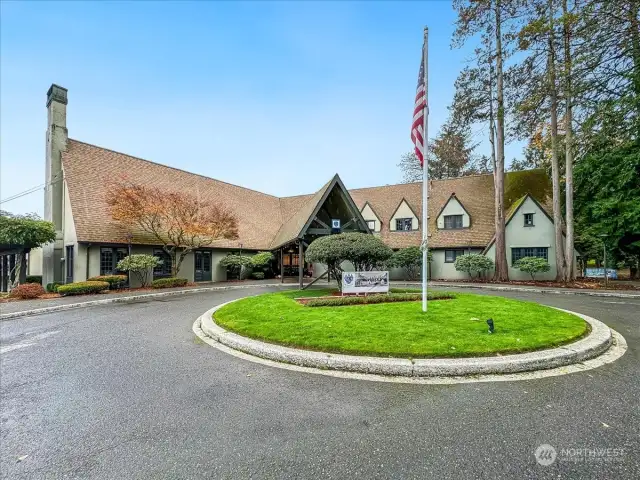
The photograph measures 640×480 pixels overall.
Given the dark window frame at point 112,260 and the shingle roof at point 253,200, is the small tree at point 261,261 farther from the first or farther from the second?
the dark window frame at point 112,260

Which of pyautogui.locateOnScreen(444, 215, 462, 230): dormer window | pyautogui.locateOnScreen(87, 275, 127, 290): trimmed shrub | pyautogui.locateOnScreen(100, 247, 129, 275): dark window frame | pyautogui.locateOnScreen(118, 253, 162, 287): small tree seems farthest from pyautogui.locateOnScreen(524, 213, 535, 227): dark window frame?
pyautogui.locateOnScreen(100, 247, 129, 275): dark window frame

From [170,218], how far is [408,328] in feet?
62.5

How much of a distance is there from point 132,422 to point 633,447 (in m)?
5.15

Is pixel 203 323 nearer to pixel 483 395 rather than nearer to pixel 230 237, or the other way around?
pixel 483 395

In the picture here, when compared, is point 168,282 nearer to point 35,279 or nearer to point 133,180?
point 133,180

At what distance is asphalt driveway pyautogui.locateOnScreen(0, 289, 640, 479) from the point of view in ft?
9.04

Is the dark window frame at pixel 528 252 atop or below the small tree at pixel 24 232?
below

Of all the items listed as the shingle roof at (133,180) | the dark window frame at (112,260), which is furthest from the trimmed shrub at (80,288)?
the shingle roof at (133,180)

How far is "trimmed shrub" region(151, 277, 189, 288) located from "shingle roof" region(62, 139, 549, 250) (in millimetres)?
3131

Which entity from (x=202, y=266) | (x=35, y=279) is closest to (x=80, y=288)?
(x=202, y=266)

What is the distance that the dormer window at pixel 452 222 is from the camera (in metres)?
26.9

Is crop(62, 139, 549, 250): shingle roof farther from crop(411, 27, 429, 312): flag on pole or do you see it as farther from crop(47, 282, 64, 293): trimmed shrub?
crop(411, 27, 429, 312): flag on pole

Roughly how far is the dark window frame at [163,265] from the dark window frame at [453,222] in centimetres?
2227

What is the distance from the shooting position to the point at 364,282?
467 inches
